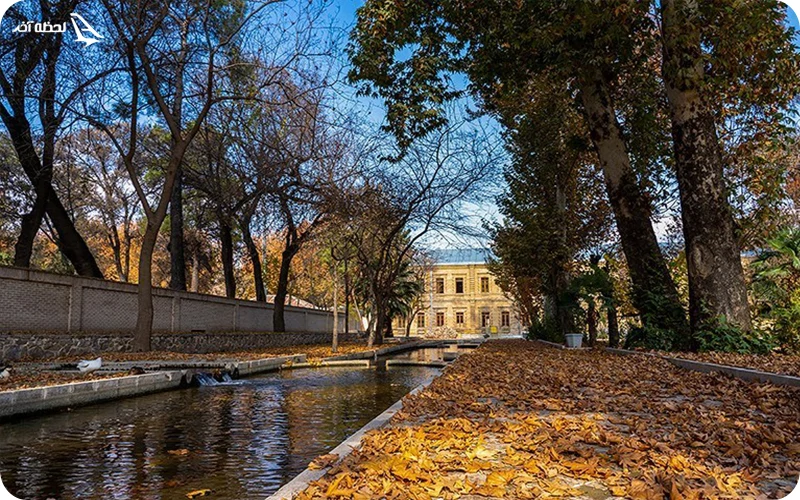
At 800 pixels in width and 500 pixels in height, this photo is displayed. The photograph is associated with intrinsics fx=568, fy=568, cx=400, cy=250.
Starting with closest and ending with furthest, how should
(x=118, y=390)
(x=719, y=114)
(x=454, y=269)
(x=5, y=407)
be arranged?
1. (x=5, y=407)
2. (x=118, y=390)
3. (x=719, y=114)
4. (x=454, y=269)

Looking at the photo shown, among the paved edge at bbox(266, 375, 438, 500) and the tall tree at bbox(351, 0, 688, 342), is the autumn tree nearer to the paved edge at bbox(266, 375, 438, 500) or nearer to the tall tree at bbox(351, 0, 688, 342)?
the tall tree at bbox(351, 0, 688, 342)

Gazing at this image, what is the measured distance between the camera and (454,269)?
63219 mm

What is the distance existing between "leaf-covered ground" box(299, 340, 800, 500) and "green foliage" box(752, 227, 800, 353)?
218 inches

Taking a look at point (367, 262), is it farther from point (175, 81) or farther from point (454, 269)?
point (454, 269)

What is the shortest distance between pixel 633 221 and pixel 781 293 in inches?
124

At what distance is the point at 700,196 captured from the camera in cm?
1038

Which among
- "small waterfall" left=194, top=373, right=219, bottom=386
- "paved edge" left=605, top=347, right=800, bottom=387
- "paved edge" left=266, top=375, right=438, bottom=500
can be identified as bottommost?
"small waterfall" left=194, top=373, right=219, bottom=386

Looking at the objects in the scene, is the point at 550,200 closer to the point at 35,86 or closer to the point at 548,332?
the point at 548,332

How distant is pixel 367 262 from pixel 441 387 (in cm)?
1700

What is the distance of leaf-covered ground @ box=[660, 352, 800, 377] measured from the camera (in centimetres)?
681

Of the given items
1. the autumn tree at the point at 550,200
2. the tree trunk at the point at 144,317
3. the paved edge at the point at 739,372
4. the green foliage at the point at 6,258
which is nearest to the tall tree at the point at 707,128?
the paved edge at the point at 739,372

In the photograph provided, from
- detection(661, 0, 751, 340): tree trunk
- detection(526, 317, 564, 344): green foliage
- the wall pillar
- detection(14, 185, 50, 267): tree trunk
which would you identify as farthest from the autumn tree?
detection(14, 185, 50, 267): tree trunk

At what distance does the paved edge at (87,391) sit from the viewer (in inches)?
268

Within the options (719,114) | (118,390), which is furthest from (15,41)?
(719,114)
